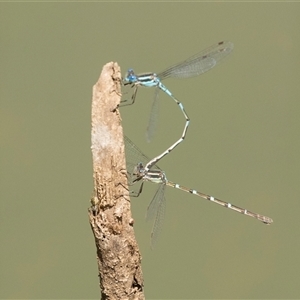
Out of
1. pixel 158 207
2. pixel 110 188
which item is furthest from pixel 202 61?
pixel 110 188

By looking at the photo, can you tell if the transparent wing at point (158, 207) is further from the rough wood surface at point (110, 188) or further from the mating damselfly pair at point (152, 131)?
the rough wood surface at point (110, 188)

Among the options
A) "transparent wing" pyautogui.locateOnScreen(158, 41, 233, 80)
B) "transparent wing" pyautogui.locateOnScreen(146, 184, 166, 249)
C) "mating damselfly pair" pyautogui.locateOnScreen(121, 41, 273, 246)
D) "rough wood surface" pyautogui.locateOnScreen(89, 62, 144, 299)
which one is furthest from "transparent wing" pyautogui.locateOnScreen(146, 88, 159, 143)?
"rough wood surface" pyautogui.locateOnScreen(89, 62, 144, 299)

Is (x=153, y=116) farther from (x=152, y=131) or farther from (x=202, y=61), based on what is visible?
(x=202, y=61)

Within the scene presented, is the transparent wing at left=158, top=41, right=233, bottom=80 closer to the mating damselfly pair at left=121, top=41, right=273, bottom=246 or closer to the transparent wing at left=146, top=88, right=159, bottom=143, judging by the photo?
the mating damselfly pair at left=121, top=41, right=273, bottom=246

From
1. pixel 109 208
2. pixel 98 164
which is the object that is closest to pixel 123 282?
pixel 109 208

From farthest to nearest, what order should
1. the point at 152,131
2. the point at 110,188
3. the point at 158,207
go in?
the point at 152,131 < the point at 158,207 < the point at 110,188

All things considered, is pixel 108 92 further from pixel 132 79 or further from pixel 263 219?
pixel 263 219
